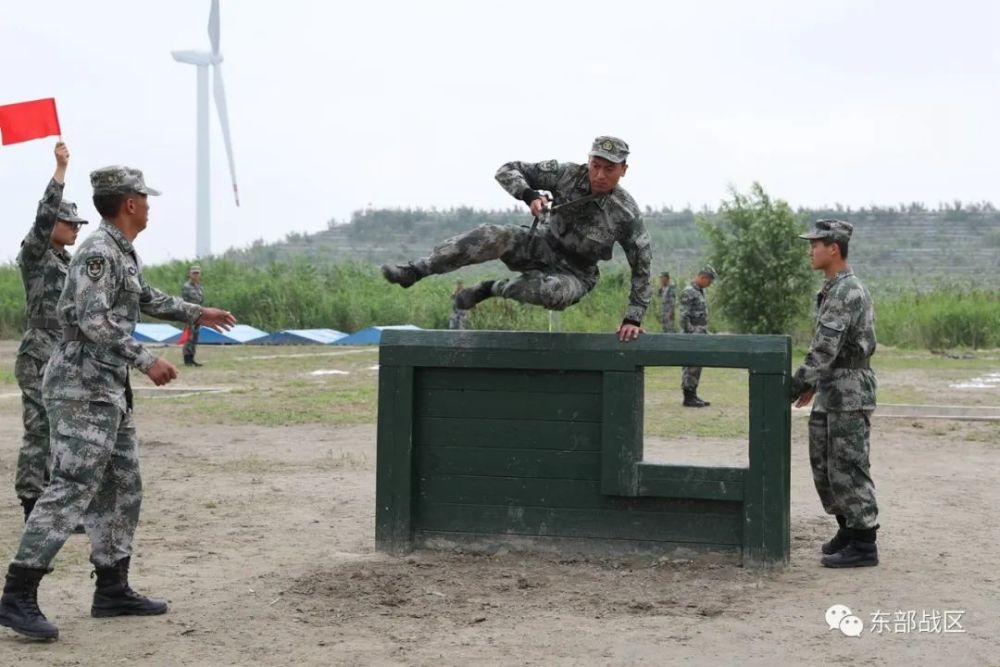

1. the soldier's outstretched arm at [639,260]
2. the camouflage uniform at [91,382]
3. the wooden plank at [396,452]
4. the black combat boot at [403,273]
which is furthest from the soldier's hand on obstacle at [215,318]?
the soldier's outstretched arm at [639,260]

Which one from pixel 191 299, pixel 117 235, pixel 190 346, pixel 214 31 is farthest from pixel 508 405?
pixel 214 31

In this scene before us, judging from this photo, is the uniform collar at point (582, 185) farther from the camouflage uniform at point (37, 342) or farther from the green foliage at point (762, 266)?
the green foliage at point (762, 266)

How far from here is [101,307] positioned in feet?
19.8

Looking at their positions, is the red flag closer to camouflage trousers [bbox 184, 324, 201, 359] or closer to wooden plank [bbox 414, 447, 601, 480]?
wooden plank [bbox 414, 447, 601, 480]

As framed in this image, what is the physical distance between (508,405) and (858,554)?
214 cm

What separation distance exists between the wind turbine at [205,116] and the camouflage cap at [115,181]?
108 ft

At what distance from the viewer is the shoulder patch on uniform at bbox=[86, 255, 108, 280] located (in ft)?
19.9

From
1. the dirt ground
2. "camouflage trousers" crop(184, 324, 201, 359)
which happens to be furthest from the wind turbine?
the dirt ground

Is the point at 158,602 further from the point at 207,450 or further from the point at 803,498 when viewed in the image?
the point at 207,450

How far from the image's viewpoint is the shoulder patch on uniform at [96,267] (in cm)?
607

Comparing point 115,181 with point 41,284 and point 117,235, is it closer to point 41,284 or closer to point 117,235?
point 117,235

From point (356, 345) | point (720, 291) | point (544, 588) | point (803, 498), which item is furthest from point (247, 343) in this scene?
point (544, 588)

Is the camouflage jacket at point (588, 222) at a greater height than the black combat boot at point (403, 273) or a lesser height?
greater

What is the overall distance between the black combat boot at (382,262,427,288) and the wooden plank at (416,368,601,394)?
0.70m
